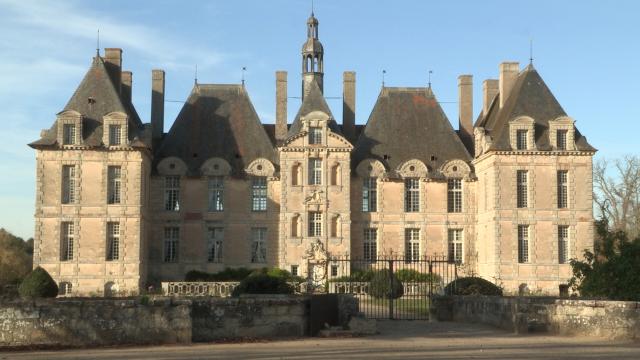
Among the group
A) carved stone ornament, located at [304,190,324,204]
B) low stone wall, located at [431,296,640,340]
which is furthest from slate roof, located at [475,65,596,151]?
low stone wall, located at [431,296,640,340]

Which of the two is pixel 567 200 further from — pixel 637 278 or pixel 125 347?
pixel 125 347

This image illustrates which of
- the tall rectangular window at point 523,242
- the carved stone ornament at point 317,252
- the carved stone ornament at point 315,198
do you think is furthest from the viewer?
the carved stone ornament at point 315,198

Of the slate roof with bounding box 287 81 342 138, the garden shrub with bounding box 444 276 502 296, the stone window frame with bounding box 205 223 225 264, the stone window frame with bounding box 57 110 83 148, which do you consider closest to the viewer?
the garden shrub with bounding box 444 276 502 296

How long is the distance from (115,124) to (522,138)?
18361 mm

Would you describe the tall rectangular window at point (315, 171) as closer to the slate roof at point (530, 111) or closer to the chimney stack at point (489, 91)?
the slate roof at point (530, 111)

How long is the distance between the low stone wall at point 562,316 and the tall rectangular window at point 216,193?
74.9ft

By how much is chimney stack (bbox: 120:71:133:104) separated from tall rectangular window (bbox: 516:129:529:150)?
1884 cm

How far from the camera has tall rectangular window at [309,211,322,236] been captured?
138ft

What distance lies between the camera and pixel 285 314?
1641cm

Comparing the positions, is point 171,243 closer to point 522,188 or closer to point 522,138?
point 522,188

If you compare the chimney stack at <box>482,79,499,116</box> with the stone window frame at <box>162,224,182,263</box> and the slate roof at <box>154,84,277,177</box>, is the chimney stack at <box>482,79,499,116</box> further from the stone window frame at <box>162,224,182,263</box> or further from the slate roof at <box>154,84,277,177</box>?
the stone window frame at <box>162,224,182,263</box>

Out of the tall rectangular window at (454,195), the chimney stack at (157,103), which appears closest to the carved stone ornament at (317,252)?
the tall rectangular window at (454,195)

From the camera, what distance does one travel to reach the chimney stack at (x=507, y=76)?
145 feet

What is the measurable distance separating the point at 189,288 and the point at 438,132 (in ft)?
50.3
